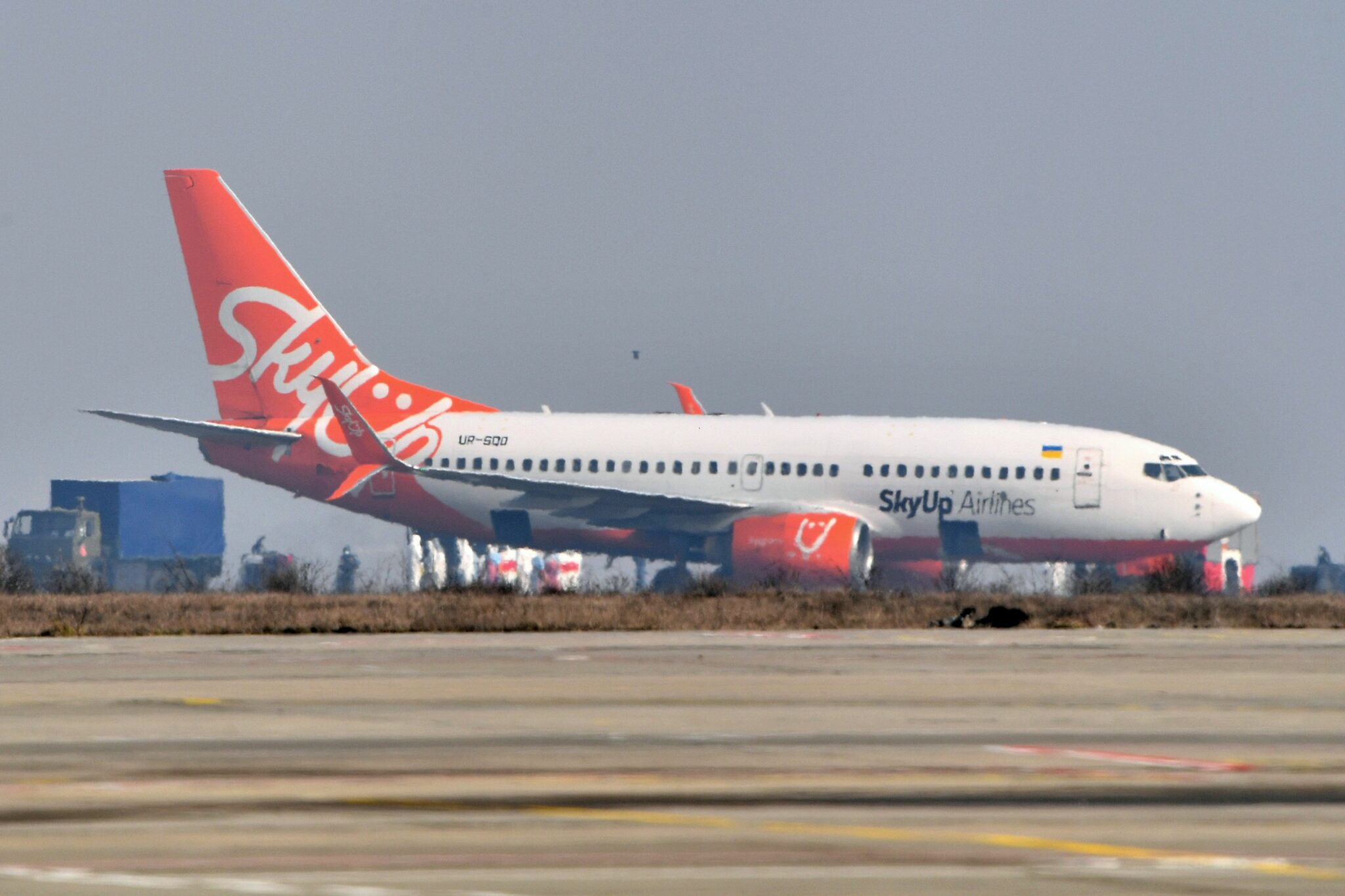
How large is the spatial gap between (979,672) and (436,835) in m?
10.2

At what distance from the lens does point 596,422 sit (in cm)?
4762

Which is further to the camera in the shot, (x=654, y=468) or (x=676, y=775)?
(x=654, y=468)

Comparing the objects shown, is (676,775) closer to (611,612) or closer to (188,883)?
(188,883)

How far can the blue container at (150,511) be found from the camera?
92.5 meters

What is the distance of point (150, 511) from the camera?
9369 cm

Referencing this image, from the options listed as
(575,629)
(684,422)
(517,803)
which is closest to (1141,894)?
(517,803)

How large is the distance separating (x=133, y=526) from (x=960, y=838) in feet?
287

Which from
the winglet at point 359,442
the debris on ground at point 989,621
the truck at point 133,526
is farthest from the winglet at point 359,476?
the truck at point 133,526

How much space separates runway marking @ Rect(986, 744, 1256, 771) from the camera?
12.4m

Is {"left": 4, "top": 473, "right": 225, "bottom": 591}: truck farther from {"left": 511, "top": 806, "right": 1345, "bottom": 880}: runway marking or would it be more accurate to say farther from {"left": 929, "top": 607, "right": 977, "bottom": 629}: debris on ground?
{"left": 511, "top": 806, "right": 1345, "bottom": 880}: runway marking

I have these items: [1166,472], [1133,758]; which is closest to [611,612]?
[1133,758]

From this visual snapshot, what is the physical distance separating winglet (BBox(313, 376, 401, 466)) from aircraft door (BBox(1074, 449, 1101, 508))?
1493 centimetres

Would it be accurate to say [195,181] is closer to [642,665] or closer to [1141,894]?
[642,665]

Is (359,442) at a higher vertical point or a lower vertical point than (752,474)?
higher
